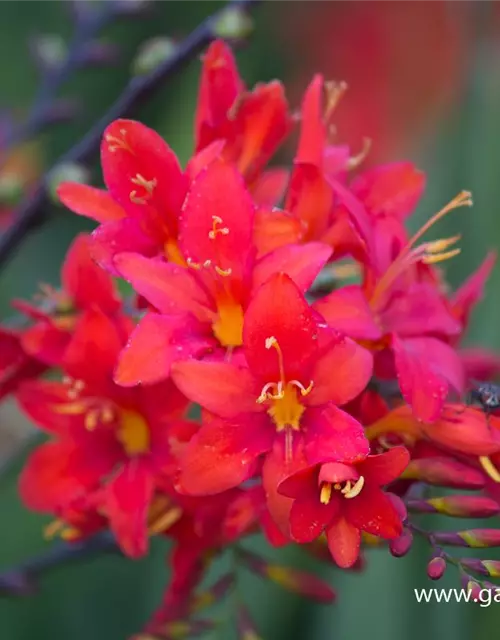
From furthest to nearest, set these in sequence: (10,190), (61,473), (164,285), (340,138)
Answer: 1. (340,138)
2. (10,190)
3. (61,473)
4. (164,285)

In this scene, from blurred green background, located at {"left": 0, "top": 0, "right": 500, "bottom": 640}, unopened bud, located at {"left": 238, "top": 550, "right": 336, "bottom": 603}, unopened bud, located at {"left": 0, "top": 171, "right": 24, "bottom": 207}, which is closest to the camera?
unopened bud, located at {"left": 238, "top": 550, "right": 336, "bottom": 603}

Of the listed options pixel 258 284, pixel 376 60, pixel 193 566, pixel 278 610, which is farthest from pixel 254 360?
pixel 376 60

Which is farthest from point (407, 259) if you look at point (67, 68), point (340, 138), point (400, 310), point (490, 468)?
point (340, 138)

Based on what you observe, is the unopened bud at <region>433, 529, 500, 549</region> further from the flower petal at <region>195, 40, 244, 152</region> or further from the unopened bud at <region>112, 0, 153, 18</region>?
the unopened bud at <region>112, 0, 153, 18</region>

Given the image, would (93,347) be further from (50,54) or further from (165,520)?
(50,54)

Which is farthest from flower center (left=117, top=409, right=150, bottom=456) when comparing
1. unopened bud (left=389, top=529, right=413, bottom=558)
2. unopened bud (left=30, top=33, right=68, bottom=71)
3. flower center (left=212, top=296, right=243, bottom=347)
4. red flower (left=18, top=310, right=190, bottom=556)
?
unopened bud (left=30, top=33, right=68, bottom=71)

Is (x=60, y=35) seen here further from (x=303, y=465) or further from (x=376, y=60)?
(x=303, y=465)

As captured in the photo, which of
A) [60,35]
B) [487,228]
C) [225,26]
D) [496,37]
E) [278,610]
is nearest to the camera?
[225,26]
